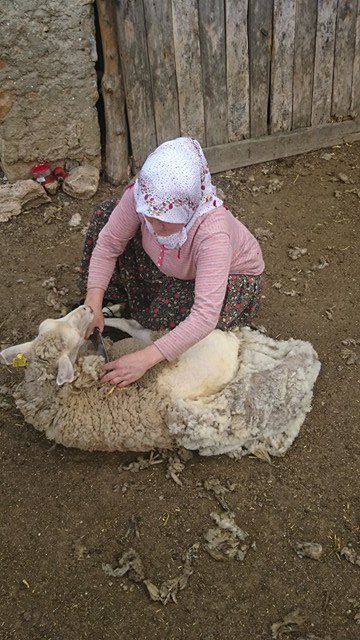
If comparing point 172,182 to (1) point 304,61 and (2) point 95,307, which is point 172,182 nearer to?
(2) point 95,307

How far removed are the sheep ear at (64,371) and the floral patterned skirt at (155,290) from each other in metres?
0.62

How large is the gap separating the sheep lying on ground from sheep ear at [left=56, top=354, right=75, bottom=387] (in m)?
0.05

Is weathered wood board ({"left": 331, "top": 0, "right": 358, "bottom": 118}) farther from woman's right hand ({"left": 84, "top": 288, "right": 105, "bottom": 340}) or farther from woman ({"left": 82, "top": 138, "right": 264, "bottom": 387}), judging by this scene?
woman's right hand ({"left": 84, "top": 288, "right": 105, "bottom": 340})

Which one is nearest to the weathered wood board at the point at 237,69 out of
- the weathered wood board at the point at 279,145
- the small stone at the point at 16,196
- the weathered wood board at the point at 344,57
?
the weathered wood board at the point at 279,145

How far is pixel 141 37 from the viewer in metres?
4.14

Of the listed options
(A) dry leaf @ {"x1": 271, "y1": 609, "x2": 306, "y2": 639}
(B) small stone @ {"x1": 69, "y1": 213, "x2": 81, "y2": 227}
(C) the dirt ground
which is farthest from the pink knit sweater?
(B) small stone @ {"x1": 69, "y1": 213, "x2": 81, "y2": 227}

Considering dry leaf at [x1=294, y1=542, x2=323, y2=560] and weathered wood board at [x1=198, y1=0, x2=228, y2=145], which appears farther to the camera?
weathered wood board at [x1=198, y1=0, x2=228, y2=145]

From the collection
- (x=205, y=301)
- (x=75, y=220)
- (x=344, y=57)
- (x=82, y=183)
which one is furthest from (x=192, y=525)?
(x=344, y=57)

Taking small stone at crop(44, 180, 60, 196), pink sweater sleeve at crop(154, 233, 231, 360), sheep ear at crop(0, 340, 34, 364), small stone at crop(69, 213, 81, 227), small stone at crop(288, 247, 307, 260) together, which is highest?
pink sweater sleeve at crop(154, 233, 231, 360)

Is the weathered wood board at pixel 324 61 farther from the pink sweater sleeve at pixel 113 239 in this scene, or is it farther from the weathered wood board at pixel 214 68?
the pink sweater sleeve at pixel 113 239

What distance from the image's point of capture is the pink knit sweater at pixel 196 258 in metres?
2.58

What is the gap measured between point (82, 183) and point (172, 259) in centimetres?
196

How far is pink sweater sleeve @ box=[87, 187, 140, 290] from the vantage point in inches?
113

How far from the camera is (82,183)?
14.8ft
